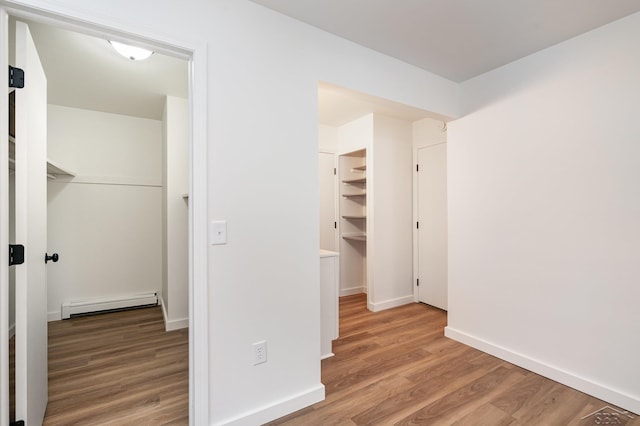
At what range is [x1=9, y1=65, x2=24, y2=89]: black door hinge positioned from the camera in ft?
4.42

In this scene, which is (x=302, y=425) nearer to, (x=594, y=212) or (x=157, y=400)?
(x=157, y=400)

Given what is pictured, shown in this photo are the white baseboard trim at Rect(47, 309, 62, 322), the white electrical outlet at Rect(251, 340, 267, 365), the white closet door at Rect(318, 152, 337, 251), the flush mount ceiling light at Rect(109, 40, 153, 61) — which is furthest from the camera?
the white closet door at Rect(318, 152, 337, 251)

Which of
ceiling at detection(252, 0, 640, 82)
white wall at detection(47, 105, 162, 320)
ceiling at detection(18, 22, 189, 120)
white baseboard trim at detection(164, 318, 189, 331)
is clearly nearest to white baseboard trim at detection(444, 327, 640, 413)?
ceiling at detection(252, 0, 640, 82)

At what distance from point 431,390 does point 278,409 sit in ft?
3.46

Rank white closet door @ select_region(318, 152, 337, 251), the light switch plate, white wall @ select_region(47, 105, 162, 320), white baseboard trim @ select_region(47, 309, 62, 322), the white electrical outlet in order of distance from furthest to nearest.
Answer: white closet door @ select_region(318, 152, 337, 251), white wall @ select_region(47, 105, 162, 320), white baseboard trim @ select_region(47, 309, 62, 322), the white electrical outlet, the light switch plate

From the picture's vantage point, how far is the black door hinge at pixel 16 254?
1.34m

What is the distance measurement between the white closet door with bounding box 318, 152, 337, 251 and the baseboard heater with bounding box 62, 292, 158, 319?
2452 millimetres

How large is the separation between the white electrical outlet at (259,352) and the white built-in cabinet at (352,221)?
273cm

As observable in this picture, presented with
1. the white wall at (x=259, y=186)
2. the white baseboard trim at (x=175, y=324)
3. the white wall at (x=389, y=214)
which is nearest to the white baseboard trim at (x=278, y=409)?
the white wall at (x=259, y=186)

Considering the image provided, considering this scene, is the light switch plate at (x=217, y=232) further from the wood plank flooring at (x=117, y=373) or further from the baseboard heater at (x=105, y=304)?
the baseboard heater at (x=105, y=304)

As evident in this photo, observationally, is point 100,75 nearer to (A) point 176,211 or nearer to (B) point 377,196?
(A) point 176,211

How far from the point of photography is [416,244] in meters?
4.06

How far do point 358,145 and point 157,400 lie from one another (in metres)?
3.36

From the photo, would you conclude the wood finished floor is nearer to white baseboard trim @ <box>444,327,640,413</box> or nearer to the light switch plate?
white baseboard trim @ <box>444,327,640,413</box>
